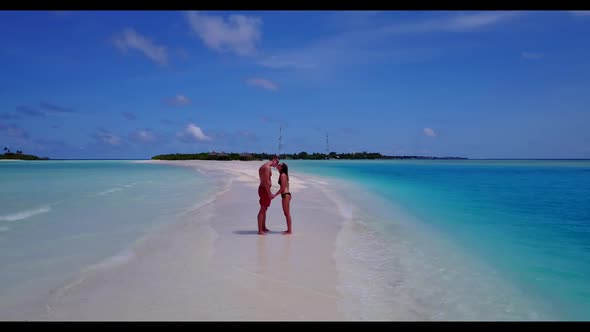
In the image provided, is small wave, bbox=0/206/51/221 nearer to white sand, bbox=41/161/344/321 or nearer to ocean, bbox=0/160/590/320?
ocean, bbox=0/160/590/320

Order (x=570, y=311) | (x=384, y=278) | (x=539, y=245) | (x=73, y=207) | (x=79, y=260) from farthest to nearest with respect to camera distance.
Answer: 1. (x=73, y=207)
2. (x=539, y=245)
3. (x=79, y=260)
4. (x=384, y=278)
5. (x=570, y=311)

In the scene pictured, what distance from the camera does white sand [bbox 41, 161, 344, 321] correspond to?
14.6 ft

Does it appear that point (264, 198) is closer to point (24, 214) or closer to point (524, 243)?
point (524, 243)

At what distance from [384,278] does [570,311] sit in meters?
2.47

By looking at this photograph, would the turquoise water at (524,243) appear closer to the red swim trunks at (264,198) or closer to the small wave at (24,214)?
the red swim trunks at (264,198)

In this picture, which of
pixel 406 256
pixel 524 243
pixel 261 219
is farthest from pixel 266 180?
pixel 524 243

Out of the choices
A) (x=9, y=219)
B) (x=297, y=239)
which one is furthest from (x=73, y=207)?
(x=297, y=239)

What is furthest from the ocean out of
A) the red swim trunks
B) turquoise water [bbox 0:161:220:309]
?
the red swim trunks

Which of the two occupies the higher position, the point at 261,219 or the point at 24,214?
the point at 261,219

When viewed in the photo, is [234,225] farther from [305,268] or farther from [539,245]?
[539,245]

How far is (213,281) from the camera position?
18.0ft

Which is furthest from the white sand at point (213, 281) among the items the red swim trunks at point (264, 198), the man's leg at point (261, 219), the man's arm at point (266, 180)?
the man's arm at point (266, 180)

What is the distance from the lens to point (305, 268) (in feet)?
20.2

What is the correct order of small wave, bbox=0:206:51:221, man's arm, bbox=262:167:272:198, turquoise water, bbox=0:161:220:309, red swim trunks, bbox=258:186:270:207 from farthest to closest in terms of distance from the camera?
Result: 1. small wave, bbox=0:206:51:221
2. red swim trunks, bbox=258:186:270:207
3. man's arm, bbox=262:167:272:198
4. turquoise water, bbox=0:161:220:309
